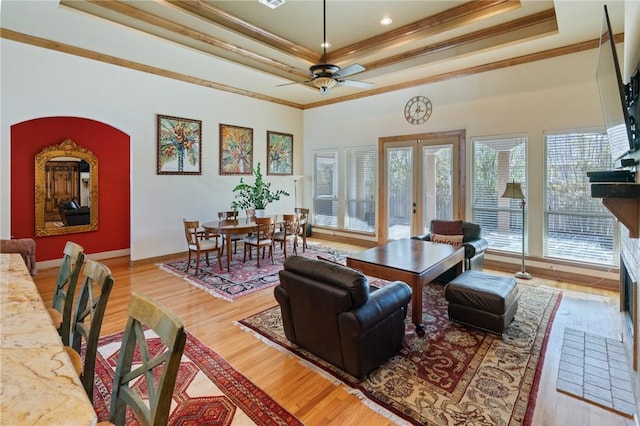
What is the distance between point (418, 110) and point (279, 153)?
3459mm

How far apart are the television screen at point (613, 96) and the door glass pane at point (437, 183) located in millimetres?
3207

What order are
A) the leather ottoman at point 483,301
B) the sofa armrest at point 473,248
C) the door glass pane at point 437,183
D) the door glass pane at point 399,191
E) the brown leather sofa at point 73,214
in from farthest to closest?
the door glass pane at point 399,191
the door glass pane at point 437,183
the brown leather sofa at point 73,214
the sofa armrest at point 473,248
the leather ottoman at point 483,301

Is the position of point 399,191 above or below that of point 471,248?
above

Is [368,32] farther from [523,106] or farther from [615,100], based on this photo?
[615,100]

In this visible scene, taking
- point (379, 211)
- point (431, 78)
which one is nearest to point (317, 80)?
point (431, 78)

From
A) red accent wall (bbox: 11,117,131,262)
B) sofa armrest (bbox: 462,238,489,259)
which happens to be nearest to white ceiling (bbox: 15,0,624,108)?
red accent wall (bbox: 11,117,131,262)

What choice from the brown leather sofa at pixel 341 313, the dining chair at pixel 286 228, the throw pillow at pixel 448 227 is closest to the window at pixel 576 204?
the throw pillow at pixel 448 227

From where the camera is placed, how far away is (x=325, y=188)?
8359mm

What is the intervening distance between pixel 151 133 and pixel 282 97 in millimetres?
3226

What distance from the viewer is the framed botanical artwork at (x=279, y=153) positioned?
26.0 feet

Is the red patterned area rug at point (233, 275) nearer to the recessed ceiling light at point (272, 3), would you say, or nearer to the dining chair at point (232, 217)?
the dining chair at point (232, 217)

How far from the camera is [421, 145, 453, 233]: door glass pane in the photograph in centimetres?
617

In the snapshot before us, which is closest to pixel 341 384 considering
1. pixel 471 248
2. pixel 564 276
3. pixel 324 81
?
pixel 471 248

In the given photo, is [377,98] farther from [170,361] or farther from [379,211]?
[170,361]
